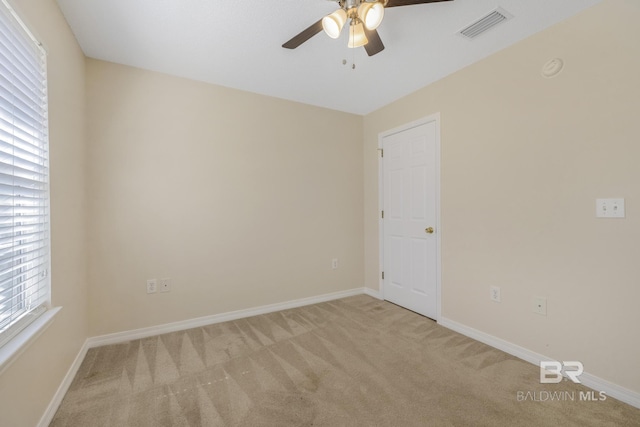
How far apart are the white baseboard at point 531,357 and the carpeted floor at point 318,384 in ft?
0.18

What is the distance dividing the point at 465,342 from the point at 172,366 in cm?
241

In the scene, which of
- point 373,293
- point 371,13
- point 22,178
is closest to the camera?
point 22,178

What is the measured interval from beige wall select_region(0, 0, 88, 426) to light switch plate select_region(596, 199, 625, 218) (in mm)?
3199

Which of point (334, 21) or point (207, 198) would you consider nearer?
point (334, 21)

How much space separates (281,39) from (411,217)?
2178 mm

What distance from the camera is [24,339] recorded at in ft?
3.96

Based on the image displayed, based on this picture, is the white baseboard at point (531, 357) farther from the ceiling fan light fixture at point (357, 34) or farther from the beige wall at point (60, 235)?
the beige wall at point (60, 235)

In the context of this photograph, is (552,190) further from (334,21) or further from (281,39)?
(281,39)

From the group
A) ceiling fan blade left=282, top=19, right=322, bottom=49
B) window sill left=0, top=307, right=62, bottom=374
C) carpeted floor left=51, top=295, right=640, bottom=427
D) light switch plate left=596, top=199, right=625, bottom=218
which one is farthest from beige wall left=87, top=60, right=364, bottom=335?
light switch plate left=596, top=199, right=625, bottom=218

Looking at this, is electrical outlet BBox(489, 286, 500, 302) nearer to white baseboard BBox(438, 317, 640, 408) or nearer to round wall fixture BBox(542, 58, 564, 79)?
white baseboard BBox(438, 317, 640, 408)

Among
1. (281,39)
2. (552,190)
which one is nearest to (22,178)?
(281,39)

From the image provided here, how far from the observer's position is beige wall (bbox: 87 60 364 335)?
238 cm

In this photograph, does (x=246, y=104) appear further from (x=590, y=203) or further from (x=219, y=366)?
(x=590, y=203)

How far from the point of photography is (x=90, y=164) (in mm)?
2307
